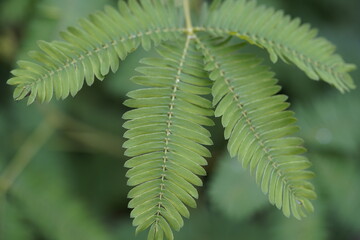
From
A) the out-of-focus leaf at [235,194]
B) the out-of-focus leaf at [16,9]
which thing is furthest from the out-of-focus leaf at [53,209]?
the out-of-focus leaf at [16,9]

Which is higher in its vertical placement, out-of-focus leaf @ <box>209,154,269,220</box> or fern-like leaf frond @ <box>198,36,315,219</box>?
fern-like leaf frond @ <box>198,36,315,219</box>

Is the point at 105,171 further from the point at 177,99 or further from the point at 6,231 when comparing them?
the point at 177,99

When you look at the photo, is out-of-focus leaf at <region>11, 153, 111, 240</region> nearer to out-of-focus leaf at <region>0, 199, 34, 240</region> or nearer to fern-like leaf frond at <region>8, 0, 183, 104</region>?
out-of-focus leaf at <region>0, 199, 34, 240</region>

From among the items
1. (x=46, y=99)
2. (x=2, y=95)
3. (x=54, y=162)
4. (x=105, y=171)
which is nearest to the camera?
(x=46, y=99)

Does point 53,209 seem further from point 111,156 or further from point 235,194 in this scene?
point 235,194

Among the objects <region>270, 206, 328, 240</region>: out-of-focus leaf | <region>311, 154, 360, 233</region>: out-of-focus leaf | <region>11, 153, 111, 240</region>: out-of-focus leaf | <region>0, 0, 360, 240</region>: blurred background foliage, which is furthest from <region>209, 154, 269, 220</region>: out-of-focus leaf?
<region>11, 153, 111, 240</region>: out-of-focus leaf

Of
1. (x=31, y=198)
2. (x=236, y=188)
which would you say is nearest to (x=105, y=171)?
(x=31, y=198)

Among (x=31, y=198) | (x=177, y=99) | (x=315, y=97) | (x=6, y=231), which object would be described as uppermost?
(x=315, y=97)

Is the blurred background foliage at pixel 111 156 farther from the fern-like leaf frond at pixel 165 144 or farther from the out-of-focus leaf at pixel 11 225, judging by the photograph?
the fern-like leaf frond at pixel 165 144
